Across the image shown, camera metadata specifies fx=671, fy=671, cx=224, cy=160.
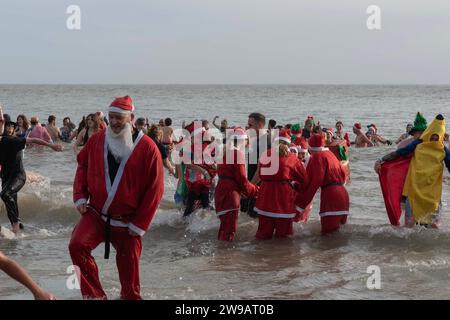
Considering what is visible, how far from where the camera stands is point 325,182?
8.96 meters

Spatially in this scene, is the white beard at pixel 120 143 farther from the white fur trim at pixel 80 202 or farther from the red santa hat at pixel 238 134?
the red santa hat at pixel 238 134

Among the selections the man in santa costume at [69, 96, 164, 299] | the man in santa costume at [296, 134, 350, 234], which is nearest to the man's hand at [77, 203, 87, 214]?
the man in santa costume at [69, 96, 164, 299]

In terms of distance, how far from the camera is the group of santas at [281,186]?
8.80 m

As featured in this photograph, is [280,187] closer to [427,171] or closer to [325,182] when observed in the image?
[325,182]

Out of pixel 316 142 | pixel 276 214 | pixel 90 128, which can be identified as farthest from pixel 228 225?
pixel 90 128

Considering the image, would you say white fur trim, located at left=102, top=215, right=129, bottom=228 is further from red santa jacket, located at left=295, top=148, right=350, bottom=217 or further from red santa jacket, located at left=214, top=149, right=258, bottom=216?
red santa jacket, located at left=295, top=148, right=350, bottom=217

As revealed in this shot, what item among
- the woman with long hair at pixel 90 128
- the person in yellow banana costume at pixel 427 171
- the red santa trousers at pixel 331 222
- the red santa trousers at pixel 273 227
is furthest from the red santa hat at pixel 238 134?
the person in yellow banana costume at pixel 427 171

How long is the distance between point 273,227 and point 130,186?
12.2ft

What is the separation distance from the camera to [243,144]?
28.7 feet

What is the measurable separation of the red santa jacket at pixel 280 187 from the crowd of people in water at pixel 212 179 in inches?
0.5

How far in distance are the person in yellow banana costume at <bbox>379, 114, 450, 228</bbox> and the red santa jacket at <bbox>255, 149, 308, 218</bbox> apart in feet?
4.92

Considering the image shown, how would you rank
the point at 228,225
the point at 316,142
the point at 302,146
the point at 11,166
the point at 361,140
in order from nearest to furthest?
the point at 316,142, the point at 228,225, the point at 11,166, the point at 302,146, the point at 361,140

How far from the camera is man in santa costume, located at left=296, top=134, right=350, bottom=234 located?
29.2ft
